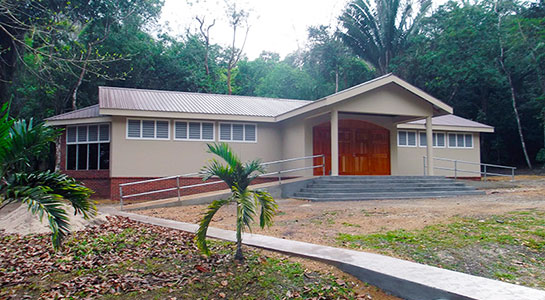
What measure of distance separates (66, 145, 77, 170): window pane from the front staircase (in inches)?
355

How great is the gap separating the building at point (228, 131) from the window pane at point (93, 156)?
0.04 meters

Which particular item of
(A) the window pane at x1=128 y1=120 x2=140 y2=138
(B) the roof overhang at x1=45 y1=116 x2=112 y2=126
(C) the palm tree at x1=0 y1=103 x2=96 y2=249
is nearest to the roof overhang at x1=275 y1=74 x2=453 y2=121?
(A) the window pane at x1=128 y1=120 x2=140 y2=138

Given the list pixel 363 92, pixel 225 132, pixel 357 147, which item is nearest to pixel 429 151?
pixel 357 147

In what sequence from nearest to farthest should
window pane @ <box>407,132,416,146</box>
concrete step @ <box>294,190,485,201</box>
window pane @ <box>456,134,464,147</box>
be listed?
concrete step @ <box>294,190,485,201</box> < window pane @ <box>407,132,416,146</box> < window pane @ <box>456,134,464,147</box>

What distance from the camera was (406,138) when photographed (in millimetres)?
19188

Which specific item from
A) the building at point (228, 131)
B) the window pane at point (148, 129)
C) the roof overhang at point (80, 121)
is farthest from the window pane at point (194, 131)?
the roof overhang at point (80, 121)

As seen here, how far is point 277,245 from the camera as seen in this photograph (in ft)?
19.2

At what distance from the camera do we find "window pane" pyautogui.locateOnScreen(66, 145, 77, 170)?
16047mm

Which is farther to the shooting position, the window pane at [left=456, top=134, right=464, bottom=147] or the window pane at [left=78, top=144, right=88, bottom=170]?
the window pane at [left=456, top=134, right=464, bottom=147]

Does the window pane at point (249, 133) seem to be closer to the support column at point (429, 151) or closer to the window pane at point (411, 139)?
the support column at point (429, 151)

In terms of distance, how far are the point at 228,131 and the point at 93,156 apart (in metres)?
5.34

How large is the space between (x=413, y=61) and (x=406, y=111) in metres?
14.8

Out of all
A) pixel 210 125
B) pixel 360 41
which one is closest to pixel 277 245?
pixel 210 125

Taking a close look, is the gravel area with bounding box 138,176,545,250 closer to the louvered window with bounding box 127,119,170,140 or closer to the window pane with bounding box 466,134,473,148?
the louvered window with bounding box 127,119,170,140
